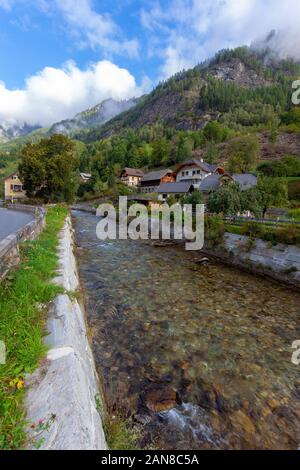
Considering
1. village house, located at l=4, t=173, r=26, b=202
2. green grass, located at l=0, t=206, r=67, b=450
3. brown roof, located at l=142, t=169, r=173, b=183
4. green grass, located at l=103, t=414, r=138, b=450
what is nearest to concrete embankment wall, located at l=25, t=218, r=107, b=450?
green grass, located at l=0, t=206, r=67, b=450

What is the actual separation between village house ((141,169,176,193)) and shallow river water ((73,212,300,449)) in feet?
221

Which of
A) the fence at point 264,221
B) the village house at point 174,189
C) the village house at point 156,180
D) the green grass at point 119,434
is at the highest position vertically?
the village house at point 156,180

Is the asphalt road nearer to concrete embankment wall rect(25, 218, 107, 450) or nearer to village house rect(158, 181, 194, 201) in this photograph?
concrete embankment wall rect(25, 218, 107, 450)

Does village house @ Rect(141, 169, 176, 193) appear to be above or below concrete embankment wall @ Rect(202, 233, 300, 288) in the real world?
above

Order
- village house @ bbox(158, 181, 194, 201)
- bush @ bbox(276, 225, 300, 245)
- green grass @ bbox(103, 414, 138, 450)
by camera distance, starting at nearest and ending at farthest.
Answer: green grass @ bbox(103, 414, 138, 450) → bush @ bbox(276, 225, 300, 245) → village house @ bbox(158, 181, 194, 201)

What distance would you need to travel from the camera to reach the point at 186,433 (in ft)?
14.6

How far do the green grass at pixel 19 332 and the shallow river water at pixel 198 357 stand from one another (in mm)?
2033

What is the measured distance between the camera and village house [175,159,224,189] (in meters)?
71.4

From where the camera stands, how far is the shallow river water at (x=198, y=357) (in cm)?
Answer: 463

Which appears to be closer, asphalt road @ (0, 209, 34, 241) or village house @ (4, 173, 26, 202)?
asphalt road @ (0, 209, 34, 241)

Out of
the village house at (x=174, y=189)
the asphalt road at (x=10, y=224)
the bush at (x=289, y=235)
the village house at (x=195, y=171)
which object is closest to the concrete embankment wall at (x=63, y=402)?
the asphalt road at (x=10, y=224)

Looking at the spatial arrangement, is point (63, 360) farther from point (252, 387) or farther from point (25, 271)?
point (252, 387)

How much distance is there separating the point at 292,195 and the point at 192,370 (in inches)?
1755

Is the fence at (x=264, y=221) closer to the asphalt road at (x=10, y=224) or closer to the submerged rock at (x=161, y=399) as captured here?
the submerged rock at (x=161, y=399)
